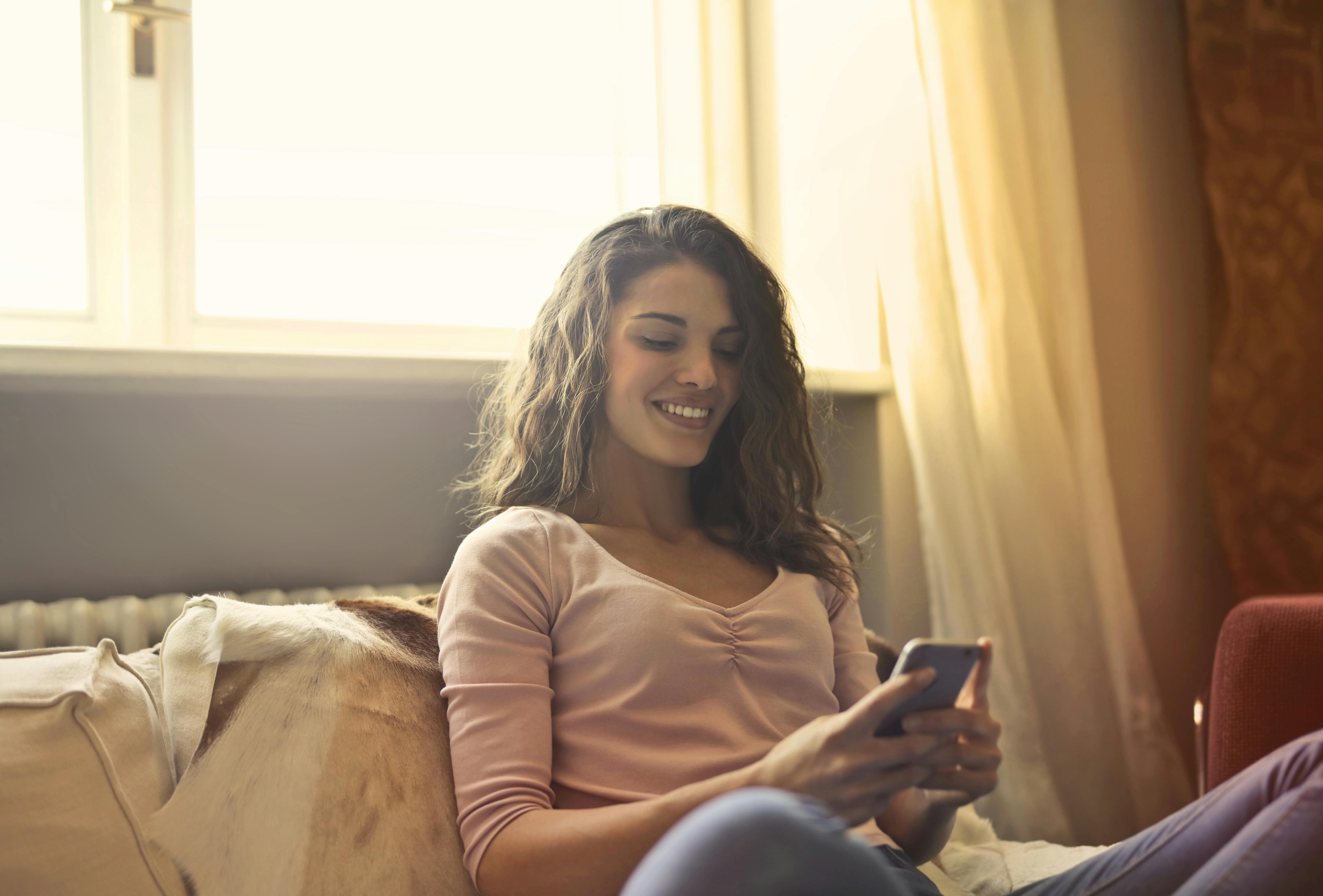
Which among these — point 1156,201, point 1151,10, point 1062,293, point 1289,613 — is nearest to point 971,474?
point 1062,293

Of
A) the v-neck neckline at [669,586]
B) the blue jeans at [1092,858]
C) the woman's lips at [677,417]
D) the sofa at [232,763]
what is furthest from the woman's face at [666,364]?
the blue jeans at [1092,858]

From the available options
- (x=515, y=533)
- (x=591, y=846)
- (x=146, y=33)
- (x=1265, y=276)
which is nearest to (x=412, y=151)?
(x=146, y=33)

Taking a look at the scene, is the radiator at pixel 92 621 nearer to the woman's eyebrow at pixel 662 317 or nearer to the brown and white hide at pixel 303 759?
the brown and white hide at pixel 303 759

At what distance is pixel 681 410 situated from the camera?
1112 millimetres

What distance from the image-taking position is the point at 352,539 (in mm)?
1444

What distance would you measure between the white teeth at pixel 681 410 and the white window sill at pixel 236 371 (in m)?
0.42

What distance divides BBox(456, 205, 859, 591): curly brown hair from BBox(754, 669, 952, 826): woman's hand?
1.30 feet

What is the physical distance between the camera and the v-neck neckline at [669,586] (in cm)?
100

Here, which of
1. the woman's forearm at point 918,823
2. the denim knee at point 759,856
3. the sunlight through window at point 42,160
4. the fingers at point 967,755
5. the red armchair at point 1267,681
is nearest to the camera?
the denim knee at point 759,856

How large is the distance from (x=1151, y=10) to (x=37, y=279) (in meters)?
2.13

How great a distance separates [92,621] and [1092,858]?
45.5 inches

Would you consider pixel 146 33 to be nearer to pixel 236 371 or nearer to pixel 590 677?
pixel 236 371

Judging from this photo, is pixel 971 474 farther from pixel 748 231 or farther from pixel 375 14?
pixel 375 14

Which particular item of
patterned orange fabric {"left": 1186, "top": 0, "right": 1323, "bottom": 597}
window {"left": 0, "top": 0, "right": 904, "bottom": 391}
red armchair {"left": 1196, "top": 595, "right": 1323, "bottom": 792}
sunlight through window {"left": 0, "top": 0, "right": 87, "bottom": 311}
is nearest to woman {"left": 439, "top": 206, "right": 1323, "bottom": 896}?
window {"left": 0, "top": 0, "right": 904, "bottom": 391}
